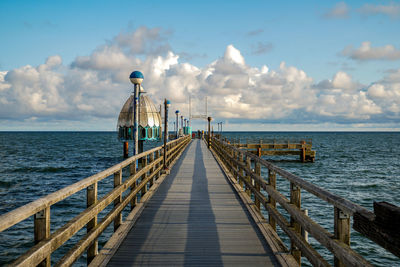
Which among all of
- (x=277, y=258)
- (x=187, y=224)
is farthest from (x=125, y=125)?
(x=277, y=258)

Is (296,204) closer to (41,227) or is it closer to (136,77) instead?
(41,227)

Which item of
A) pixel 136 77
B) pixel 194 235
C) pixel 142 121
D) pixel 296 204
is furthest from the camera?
pixel 142 121

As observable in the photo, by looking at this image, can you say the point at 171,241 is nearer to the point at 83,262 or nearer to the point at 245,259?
the point at 245,259

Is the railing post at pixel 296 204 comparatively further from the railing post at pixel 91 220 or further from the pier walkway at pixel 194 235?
the railing post at pixel 91 220

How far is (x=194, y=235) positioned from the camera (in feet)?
17.1

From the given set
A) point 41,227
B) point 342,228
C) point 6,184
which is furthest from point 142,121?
point 342,228

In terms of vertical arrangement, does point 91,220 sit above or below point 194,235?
above

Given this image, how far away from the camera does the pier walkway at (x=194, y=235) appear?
425 cm

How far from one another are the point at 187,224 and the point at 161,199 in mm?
2193

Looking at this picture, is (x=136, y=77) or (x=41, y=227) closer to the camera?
(x=41, y=227)

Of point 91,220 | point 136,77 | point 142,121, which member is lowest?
point 91,220

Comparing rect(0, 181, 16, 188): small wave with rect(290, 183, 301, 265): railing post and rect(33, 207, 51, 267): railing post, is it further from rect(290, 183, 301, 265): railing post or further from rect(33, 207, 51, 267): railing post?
rect(290, 183, 301, 265): railing post

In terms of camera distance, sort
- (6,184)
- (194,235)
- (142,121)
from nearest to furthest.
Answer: (194,235) → (6,184) → (142,121)

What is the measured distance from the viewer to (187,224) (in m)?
5.84
